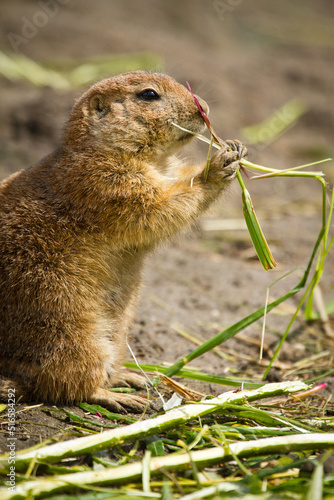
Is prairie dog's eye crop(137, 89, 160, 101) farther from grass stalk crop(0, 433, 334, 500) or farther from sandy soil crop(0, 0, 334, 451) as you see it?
grass stalk crop(0, 433, 334, 500)

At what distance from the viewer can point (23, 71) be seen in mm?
10227

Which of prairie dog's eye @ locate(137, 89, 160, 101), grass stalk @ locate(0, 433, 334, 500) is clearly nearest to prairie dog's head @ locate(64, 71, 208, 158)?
prairie dog's eye @ locate(137, 89, 160, 101)

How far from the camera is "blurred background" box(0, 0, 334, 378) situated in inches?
226

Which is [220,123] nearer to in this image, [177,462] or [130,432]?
[130,432]

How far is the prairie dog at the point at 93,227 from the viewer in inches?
133

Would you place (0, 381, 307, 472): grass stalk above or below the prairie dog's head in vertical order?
below

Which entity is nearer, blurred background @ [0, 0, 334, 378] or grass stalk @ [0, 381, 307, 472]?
grass stalk @ [0, 381, 307, 472]

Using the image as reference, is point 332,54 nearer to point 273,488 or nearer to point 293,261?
point 293,261

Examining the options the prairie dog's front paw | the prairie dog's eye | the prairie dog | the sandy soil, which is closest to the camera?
the prairie dog

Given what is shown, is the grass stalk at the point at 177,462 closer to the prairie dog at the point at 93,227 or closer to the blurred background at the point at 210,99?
the prairie dog at the point at 93,227

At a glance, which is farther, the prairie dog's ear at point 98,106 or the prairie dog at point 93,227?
the prairie dog's ear at point 98,106

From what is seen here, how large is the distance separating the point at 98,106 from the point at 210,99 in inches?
254

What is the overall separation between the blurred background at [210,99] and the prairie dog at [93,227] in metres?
0.43

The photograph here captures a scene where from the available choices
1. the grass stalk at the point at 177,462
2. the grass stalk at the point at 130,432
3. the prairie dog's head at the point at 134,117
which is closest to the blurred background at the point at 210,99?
the prairie dog's head at the point at 134,117
